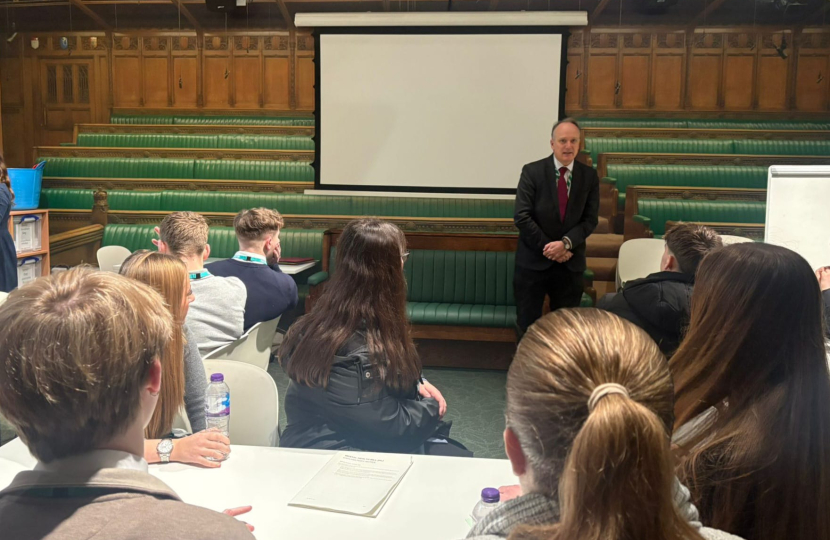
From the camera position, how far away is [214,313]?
8.52 feet

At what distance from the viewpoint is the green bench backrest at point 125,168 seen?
8.17 meters

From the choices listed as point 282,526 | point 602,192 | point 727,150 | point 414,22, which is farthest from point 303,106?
point 282,526

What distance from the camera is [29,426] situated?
2.84ft

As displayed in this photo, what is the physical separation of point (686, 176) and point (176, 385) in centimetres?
659

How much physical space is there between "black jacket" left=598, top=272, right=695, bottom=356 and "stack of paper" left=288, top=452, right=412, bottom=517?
117cm

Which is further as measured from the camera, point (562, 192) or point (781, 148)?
point (781, 148)

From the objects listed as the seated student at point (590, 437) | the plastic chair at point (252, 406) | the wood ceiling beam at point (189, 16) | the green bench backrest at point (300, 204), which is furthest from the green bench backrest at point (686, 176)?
the wood ceiling beam at point (189, 16)

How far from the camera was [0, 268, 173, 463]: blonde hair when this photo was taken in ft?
2.78

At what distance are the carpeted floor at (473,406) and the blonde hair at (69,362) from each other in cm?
257

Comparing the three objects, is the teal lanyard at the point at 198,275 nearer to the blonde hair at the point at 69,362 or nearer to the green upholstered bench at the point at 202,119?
the blonde hair at the point at 69,362

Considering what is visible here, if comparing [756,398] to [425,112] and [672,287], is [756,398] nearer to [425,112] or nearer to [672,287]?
[672,287]

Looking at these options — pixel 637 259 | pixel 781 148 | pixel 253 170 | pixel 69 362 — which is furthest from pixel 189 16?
pixel 69 362

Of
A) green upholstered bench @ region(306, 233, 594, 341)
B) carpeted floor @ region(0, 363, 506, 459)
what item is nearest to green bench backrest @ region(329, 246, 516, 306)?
green upholstered bench @ region(306, 233, 594, 341)

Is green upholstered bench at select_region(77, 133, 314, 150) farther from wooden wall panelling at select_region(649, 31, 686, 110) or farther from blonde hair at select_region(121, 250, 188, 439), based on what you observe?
blonde hair at select_region(121, 250, 188, 439)
